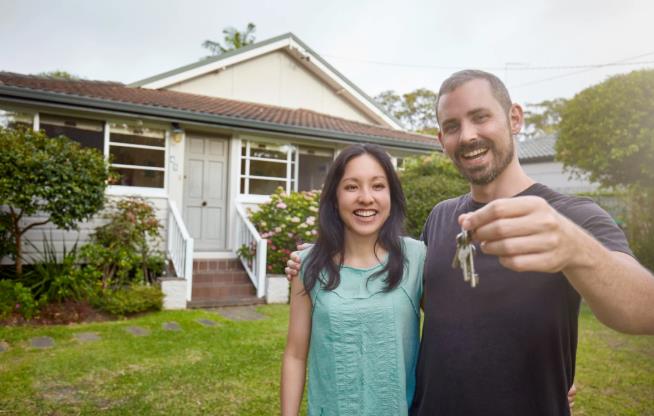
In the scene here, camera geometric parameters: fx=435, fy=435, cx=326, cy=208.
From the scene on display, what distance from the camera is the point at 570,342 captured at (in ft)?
4.29

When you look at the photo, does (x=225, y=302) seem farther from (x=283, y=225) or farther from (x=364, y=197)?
(x=364, y=197)

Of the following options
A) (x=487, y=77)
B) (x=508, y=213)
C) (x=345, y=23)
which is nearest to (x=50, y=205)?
(x=487, y=77)

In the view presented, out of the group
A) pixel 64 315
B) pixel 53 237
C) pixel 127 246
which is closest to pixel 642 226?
pixel 127 246

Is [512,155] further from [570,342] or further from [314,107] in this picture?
[314,107]

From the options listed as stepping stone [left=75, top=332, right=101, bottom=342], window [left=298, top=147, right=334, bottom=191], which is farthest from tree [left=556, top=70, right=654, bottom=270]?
stepping stone [left=75, top=332, right=101, bottom=342]

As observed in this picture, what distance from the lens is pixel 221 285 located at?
813 centimetres

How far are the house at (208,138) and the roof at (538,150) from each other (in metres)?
17.6

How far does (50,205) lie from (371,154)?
21.3 ft

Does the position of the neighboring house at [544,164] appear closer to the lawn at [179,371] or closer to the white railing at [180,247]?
the lawn at [179,371]

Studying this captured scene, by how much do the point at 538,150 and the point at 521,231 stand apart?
3047 cm

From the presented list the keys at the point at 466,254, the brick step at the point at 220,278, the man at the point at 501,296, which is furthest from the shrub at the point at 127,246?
the keys at the point at 466,254

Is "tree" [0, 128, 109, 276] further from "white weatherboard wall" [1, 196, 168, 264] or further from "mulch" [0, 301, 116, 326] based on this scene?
"mulch" [0, 301, 116, 326]

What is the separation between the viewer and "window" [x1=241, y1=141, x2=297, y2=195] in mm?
10227

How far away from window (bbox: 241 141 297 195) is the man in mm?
8922
